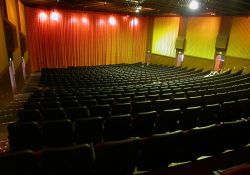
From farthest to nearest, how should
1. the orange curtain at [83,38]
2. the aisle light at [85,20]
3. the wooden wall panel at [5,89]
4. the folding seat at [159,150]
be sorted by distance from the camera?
the aisle light at [85,20], the orange curtain at [83,38], the wooden wall panel at [5,89], the folding seat at [159,150]

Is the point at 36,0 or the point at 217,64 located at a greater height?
the point at 36,0


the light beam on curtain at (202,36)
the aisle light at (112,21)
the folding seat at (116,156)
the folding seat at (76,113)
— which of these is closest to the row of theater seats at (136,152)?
the folding seat at (116,156)

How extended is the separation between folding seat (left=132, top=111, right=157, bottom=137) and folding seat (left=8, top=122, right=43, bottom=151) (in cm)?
143

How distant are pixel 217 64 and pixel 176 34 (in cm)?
460

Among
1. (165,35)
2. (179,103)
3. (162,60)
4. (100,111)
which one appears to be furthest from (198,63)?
(100,111)

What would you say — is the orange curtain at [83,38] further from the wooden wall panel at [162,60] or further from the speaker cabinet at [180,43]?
the speaker cabinet at [180,43]

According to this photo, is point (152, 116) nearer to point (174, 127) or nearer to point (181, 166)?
point (174, 127)

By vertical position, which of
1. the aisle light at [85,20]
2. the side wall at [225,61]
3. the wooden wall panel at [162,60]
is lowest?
the wooden wall panel at [162,60]

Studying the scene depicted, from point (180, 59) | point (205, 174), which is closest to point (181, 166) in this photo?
point (205, 174)

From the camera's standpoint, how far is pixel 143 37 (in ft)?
64.8

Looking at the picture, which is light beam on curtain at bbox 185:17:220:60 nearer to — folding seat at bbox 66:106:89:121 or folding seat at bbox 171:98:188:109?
folding seat at bbox 171:98:188:109

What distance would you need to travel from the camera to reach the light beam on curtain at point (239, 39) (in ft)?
39.4

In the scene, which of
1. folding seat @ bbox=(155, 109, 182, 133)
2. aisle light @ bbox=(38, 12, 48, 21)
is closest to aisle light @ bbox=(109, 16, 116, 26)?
aisle light @ bbox=(38, 12, 48, 21)

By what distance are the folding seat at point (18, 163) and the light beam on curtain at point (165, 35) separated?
16.5 m
